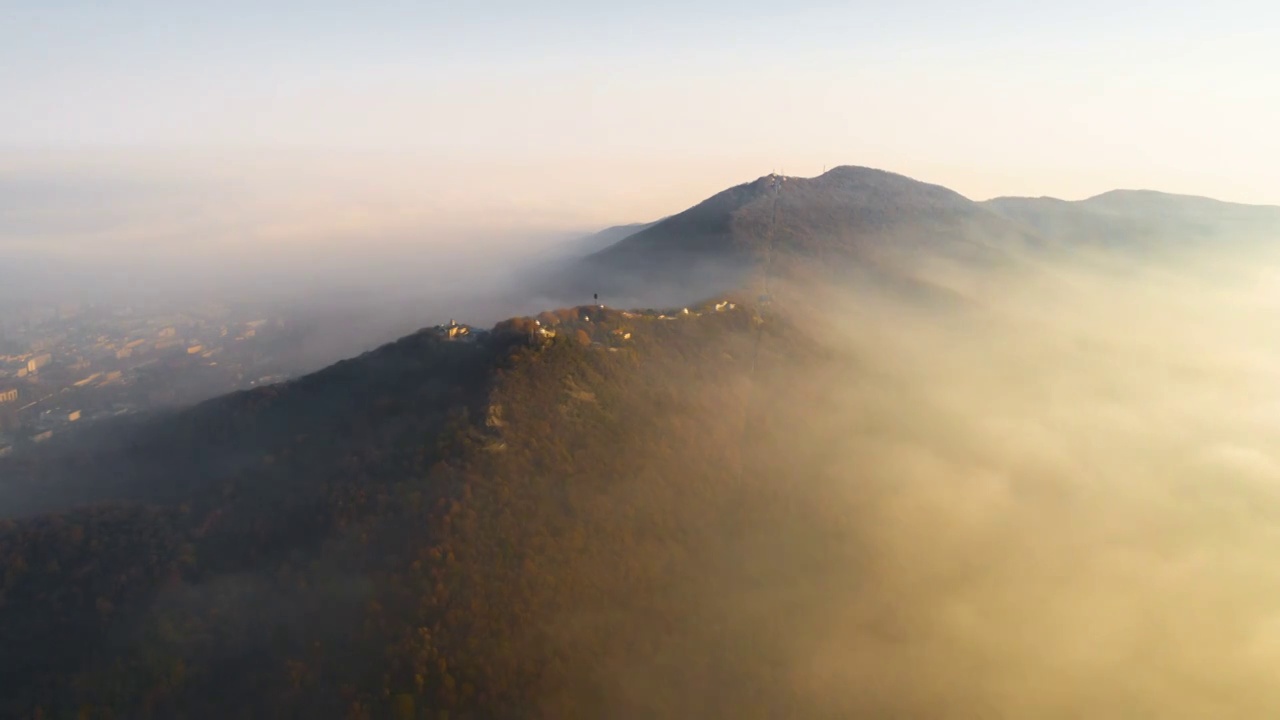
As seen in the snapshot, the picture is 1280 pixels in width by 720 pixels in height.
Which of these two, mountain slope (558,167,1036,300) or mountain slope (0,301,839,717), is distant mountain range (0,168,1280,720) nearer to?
mountain slope (0,301,839,717)

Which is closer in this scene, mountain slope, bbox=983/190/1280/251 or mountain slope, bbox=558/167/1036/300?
mountain slope, bbox=558/167/1036/300

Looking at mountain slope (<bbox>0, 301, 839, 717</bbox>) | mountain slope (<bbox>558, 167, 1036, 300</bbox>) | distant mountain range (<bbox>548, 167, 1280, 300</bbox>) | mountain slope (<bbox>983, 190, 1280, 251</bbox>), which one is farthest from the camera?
mountain slope (<bbox>983, 190, 1280, 251</bbox>)

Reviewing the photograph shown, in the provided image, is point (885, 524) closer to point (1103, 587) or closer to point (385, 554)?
point (1103, 587)

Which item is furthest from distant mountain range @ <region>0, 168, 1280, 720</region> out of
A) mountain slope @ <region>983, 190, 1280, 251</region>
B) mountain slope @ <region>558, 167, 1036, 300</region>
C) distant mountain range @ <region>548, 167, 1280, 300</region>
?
mountain slope @ <region>983, 190, 1280, 251</region>

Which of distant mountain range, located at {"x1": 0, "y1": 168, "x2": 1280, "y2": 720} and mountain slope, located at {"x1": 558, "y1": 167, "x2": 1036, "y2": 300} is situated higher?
mountain slope, located at {"x1": 558, "y1": 167, "x2": 1036, "y2": 300}

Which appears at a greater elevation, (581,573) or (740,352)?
(740,352)

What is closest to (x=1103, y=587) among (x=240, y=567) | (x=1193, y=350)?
(x=240, y=567)

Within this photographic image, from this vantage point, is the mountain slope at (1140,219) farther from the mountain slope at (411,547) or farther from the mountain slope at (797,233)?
the mountain slope at (411,547)

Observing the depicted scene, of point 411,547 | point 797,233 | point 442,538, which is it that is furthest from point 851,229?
point 411,547
